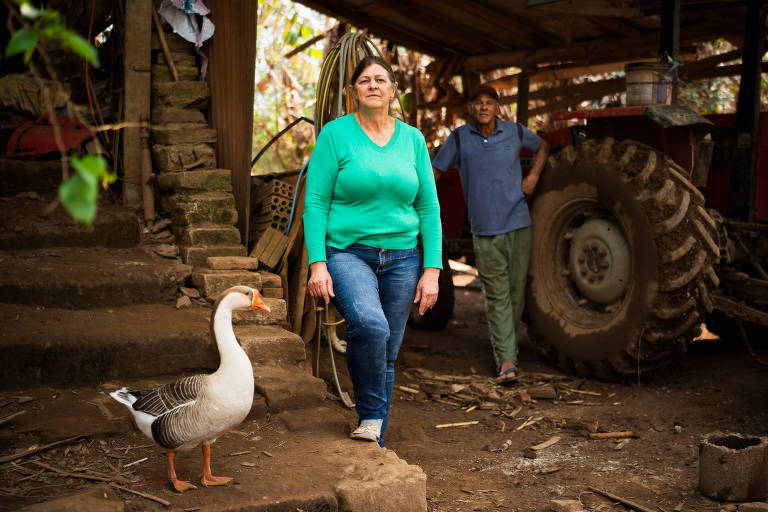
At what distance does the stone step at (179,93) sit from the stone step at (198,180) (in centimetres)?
51

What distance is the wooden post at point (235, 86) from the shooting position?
5207 millimetres

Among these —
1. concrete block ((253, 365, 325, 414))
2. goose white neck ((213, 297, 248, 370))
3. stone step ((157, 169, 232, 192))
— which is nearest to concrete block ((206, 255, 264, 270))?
stone step ((157, 169, 232, 192))

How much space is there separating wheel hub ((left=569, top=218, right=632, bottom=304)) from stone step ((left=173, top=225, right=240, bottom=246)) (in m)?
2.36

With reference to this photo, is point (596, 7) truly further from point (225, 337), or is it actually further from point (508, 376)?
point (225, 337)

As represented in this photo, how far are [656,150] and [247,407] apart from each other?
341 cm

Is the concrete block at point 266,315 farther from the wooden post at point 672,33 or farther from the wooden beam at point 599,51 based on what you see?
the wooden beam at point 599,51

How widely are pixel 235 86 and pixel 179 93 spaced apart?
375mm

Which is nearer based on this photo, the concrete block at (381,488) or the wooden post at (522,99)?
the concrete block at (381,488)

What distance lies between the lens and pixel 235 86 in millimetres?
5242

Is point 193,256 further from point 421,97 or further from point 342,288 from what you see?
point 421,97

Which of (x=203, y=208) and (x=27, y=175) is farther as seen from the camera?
(x=27, y=175)

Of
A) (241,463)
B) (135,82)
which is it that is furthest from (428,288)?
(135,82)

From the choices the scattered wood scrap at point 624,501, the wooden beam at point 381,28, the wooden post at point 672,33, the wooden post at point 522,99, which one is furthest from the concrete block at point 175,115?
the scattered wood scrap at point 624,501

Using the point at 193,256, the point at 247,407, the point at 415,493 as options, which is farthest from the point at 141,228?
the point at 415,493
